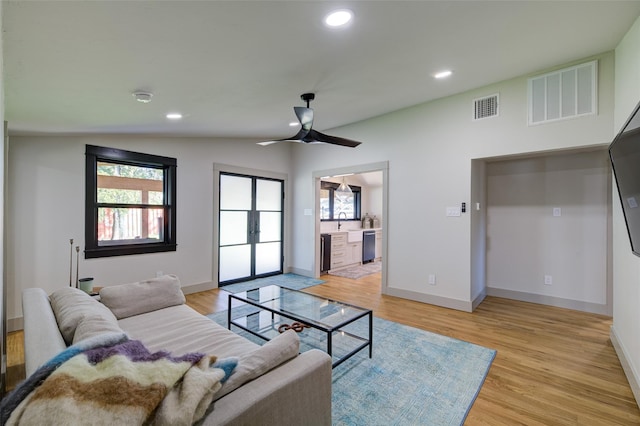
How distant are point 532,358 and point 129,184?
5.02 metres

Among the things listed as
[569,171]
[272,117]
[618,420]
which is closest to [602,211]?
[569,171]

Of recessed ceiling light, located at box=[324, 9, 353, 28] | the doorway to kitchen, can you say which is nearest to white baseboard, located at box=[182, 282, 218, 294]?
the doorway to kitchen

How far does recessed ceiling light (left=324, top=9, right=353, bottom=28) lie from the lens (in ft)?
6.08

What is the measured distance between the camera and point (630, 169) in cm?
171

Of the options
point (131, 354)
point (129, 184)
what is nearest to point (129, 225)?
point (129, 184)

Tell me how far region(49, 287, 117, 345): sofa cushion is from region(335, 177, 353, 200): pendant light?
560cm

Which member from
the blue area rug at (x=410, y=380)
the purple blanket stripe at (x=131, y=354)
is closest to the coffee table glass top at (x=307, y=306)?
the blue area rug at (x=410, y=380)

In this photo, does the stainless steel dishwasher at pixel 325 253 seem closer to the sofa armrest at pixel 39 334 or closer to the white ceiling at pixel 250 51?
the white ceiling at pixel 250 51

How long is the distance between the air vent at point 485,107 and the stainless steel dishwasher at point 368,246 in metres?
4.00

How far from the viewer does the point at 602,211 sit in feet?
12.1

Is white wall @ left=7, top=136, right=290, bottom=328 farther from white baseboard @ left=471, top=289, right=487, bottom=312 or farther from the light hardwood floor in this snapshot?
white baseboard @ left=471, top=289, right=487, bottom=312

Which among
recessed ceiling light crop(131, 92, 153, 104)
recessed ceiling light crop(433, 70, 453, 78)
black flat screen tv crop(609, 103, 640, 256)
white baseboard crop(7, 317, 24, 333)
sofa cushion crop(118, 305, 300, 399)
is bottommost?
white baseboard crop(7, 317, 24, 333)

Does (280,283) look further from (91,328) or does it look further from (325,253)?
(91,328)

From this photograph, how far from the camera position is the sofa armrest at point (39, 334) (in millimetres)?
1169
